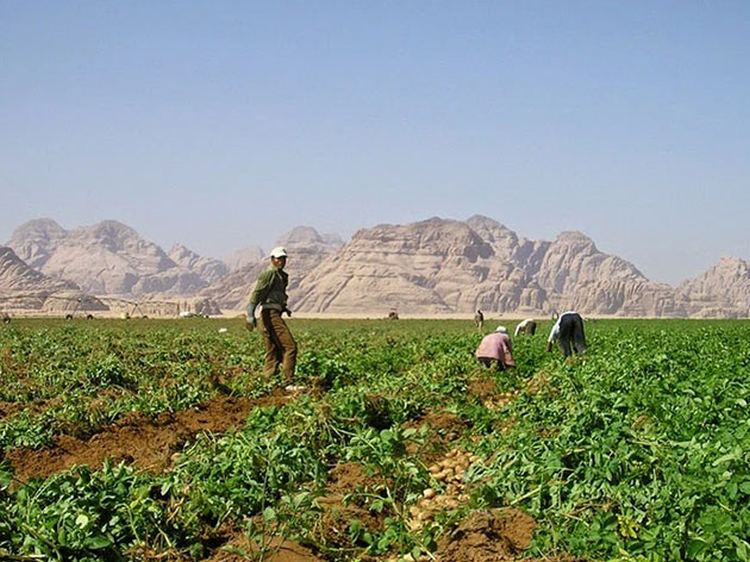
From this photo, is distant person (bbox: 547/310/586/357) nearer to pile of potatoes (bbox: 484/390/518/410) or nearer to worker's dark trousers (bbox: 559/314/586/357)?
worker's dark trousers (bbox: 559/314/586/357)

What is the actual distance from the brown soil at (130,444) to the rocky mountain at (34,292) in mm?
124623

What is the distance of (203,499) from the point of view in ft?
18.2

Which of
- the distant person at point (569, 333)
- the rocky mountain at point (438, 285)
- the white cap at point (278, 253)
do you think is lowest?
the distant person at point (569, 333)

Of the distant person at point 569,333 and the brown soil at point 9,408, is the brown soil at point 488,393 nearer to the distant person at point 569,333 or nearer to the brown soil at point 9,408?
the distant person at point 569,333

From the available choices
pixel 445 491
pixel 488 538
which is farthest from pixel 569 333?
pixel 488 538

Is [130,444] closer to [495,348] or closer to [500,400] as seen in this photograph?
[500,400]

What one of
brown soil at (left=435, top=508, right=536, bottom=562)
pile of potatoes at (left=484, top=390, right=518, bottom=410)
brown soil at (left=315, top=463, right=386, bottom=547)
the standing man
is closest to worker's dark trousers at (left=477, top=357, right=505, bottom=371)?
pile of potatoes at (left=484, top=390, right=518, bottom=410)

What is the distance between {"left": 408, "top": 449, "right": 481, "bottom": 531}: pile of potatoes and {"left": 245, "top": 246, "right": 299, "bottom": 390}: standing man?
4.68 meters

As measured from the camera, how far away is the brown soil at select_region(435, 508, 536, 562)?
476 centimetres

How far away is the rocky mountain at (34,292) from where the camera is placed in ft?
434

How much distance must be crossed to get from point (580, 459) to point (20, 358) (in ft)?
43.5

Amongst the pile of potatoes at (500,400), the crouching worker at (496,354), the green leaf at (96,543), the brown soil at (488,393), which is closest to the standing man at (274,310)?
the brown soil at (488,393)

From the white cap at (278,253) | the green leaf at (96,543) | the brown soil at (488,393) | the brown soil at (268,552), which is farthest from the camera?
the white cap at (278,253)

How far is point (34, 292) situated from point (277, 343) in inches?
5977
